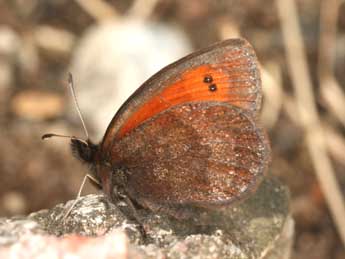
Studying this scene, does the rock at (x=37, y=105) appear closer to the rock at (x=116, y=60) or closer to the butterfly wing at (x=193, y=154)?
the rock at (x=116, y=60)

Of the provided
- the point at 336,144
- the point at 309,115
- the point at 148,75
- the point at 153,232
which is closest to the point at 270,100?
the point at 309,115

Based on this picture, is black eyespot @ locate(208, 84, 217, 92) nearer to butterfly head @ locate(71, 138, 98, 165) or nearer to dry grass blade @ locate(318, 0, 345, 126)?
butterfly head @ locate(71, 138, 98, 165)

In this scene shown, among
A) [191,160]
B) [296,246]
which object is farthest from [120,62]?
[191,160]

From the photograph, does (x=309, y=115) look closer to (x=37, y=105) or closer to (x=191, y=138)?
(x=37, y=105)

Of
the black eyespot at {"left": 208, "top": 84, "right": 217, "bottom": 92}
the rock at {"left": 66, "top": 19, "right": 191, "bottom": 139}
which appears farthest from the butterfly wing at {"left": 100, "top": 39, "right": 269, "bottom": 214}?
the rock at {"left": 66, "top": 19, "right": 191, "bottom": 139}

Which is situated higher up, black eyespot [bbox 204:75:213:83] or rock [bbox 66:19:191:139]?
black eyespot [bbox 204:75:213:83]

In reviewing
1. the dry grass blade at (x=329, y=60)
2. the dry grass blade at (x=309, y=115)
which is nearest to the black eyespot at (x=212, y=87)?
the dry grass blade at (x=309, y=115)

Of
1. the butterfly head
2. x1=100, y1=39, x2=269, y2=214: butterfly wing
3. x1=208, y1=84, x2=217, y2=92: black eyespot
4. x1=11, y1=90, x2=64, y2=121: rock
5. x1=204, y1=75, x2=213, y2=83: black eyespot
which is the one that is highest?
x1=204, y1=75, x2=213, y2=83: black eyespot

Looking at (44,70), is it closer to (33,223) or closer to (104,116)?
(104,116)
